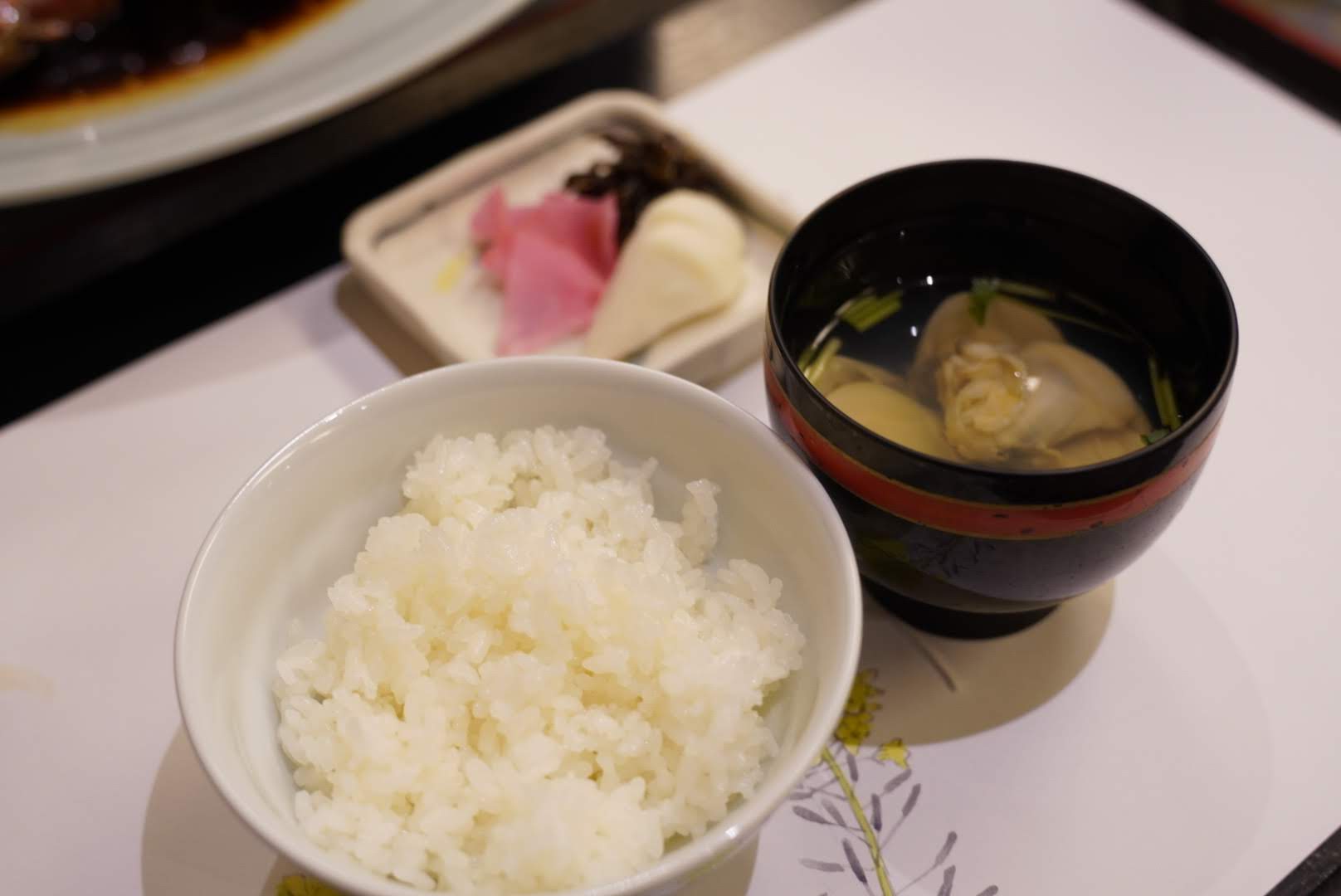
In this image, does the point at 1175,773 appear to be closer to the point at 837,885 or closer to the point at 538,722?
the point at 837,885

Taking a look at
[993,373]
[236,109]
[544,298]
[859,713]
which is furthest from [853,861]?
[236,109]

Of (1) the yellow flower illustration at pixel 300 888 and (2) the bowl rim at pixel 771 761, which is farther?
(1) the yellow flower illustration at pixel 300 888

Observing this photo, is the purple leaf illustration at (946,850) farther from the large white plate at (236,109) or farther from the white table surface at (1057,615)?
the large white plate at (236,109)

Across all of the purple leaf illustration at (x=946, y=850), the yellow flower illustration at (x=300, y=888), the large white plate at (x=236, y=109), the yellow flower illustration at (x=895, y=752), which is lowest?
the yellow flower illustration at (x=300, y=888)

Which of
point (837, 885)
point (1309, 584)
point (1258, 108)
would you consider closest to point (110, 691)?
point (837, 885)

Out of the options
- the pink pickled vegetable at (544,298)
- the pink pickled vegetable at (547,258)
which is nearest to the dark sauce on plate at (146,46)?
the pink pickled vegetable at (547,258)

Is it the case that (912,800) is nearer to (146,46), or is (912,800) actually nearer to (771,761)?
(771,761)

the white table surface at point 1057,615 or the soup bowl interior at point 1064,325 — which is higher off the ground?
the soup bowl interior at point 1064,325
